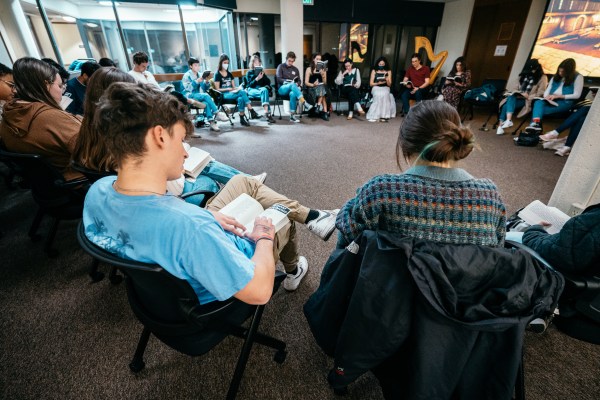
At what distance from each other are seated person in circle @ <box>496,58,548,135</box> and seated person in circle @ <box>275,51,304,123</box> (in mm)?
3859

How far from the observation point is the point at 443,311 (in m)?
0.67

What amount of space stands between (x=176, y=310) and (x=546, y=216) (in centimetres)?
196

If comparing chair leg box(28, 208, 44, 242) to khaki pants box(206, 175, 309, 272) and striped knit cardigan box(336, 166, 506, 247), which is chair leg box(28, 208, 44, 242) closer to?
khaki pants box(206, 175, 309, 272)

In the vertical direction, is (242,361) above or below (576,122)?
below

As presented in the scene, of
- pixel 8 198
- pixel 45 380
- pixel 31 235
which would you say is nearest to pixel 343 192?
pixel 45 380

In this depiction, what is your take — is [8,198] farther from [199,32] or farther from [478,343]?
[199,32]

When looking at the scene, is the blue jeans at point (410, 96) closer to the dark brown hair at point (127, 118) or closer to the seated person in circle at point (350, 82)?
the seated person in circle at point (350, 82)

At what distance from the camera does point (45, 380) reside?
3.88 ft

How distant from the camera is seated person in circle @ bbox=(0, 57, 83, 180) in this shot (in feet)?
5.02

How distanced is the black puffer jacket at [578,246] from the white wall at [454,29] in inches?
313

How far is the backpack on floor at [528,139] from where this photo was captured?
396 cm

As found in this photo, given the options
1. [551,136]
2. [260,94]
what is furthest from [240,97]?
[551,136]

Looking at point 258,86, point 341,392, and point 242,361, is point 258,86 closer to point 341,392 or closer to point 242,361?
point 242,361

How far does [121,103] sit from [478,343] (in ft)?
3.83
